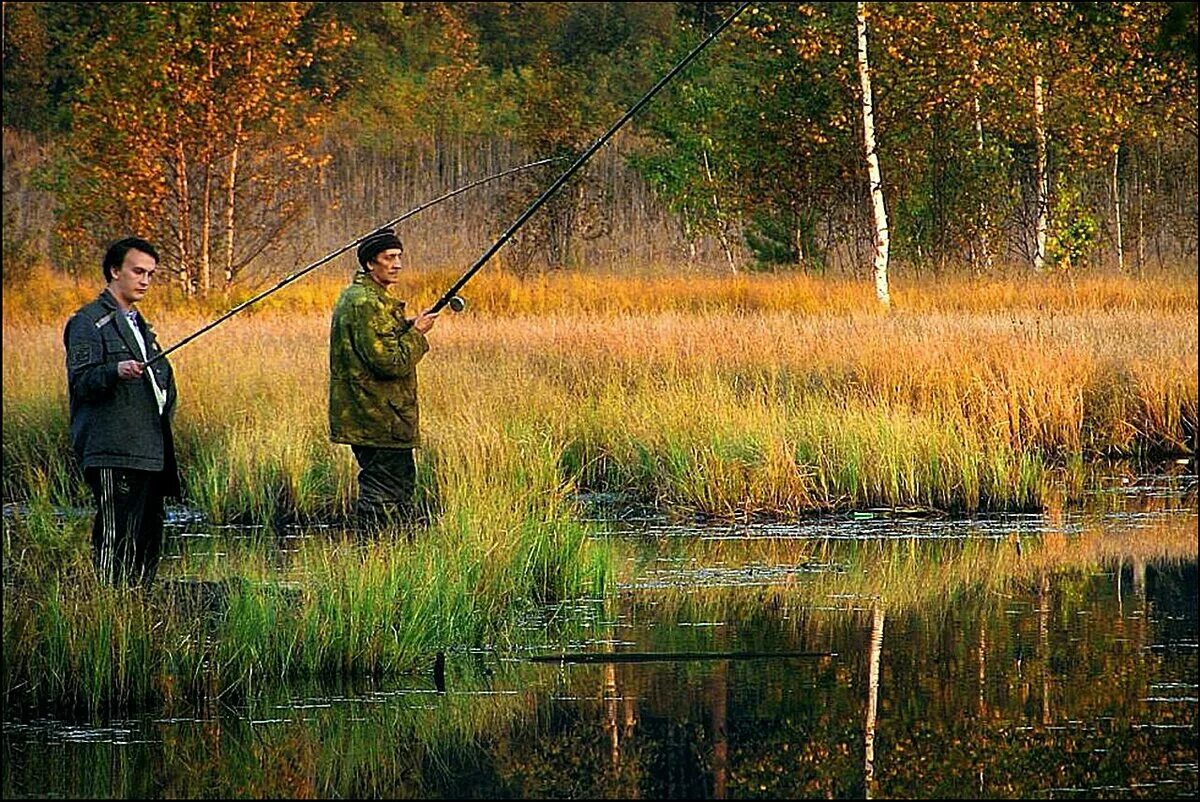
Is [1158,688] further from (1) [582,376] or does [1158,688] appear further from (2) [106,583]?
(1) [582,376]

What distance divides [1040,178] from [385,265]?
21529 mm

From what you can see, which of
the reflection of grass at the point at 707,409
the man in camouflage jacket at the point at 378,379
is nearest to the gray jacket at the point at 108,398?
the man in camouflage jacket at the point at 378,379

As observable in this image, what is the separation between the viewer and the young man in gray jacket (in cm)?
805

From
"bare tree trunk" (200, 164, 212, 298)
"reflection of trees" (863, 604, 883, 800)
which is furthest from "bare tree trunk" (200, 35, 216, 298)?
"reflection of trees" (863, 604, 883, 800)

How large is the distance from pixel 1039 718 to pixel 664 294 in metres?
20.0

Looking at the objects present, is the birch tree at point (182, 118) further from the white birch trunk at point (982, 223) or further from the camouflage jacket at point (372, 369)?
the camouflage jacket at point (372, 369)

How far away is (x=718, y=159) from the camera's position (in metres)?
31.3

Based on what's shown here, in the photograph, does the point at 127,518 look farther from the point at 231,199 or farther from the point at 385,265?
the point at 231,199

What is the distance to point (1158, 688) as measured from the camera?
724 cm

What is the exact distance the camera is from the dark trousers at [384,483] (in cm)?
968

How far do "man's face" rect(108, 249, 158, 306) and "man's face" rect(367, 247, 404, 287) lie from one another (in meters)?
1.48

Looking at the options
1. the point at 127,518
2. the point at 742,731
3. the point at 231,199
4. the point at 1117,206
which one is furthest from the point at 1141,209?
the point at 742,731

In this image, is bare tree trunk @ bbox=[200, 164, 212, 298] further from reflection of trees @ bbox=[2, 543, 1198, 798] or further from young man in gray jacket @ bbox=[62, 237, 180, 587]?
reflection of trees @ bbox=[2, 543, 1198, 798]

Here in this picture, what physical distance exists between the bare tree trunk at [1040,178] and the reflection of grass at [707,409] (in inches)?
372
